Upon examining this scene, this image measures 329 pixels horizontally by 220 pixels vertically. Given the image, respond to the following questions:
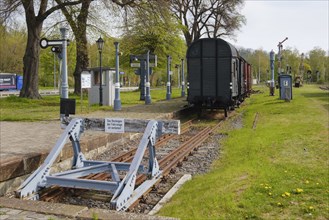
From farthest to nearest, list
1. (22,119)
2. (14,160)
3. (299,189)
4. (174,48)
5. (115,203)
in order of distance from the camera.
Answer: (174,48) < (22,119) < (14,160) < (299,189) < (115,203)

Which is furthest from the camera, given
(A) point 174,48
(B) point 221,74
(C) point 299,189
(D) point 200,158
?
(A) point 174,48

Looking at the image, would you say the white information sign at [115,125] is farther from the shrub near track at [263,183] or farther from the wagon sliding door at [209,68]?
the wagon sliding door at [209,68]

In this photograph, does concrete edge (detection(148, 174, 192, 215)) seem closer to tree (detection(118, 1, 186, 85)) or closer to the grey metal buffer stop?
the grey metal buffer stop

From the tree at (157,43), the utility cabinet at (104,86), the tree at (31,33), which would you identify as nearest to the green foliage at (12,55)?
the tree at (157,43)

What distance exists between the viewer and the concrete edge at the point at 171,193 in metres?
5.36

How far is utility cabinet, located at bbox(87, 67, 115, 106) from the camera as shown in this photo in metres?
21.0

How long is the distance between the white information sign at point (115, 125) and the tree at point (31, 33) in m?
16.2

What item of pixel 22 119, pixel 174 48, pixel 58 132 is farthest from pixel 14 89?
pixel 58 132

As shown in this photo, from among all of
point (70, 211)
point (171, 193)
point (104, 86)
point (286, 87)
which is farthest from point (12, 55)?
point (70, 211)

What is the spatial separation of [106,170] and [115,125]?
2.66 ft

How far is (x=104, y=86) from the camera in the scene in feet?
68.8

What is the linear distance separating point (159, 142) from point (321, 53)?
85.8 metres

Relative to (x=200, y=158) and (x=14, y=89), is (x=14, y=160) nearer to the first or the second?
(x=200, y=158)

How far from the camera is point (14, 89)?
53594 millimetres
